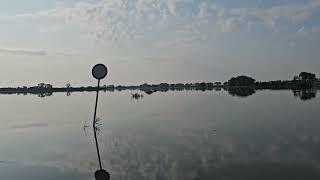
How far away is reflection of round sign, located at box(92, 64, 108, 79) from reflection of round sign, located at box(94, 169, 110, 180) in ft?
30.3

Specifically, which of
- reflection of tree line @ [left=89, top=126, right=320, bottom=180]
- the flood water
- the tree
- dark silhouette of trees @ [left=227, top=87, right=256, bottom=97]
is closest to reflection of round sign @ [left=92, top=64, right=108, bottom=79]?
the flood water

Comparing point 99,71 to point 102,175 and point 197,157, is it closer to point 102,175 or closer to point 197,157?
point 197,157

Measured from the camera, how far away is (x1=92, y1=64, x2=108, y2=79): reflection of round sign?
19.7 meters

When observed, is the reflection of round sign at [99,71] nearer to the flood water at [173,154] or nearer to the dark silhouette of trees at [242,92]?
the flood water at [173,154]

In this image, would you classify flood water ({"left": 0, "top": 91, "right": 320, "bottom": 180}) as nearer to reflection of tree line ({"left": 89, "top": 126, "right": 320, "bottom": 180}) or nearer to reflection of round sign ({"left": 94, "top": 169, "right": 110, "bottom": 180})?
reflection of tree line ({"left": 89, "top": 126, "right": 320, "bottom": 180})

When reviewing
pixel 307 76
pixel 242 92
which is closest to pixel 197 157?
pixel 242 92

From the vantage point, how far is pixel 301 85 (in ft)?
477

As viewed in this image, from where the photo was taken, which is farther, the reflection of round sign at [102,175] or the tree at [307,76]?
the tree at [307,76]

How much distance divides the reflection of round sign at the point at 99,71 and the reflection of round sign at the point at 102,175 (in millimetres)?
9226

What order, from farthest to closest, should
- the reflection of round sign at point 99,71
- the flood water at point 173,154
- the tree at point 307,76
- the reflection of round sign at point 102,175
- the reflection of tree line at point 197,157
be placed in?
1. the tree at point 307,76
2. the reflection of round sign at point 99,71
3. the flood water at point 173,154
4. the reflection of tree line at point 197,157
5. the reflection of round sign at point 102,175

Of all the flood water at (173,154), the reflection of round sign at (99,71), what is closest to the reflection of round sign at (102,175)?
the flood water at (173,154)

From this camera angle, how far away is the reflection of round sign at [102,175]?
1002 cm

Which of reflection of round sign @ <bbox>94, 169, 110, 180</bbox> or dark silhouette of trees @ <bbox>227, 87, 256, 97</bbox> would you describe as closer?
reflection of round sign @ <bbox>94, 169, 110, 180</bbox>

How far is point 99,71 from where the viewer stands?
64.7 feet
